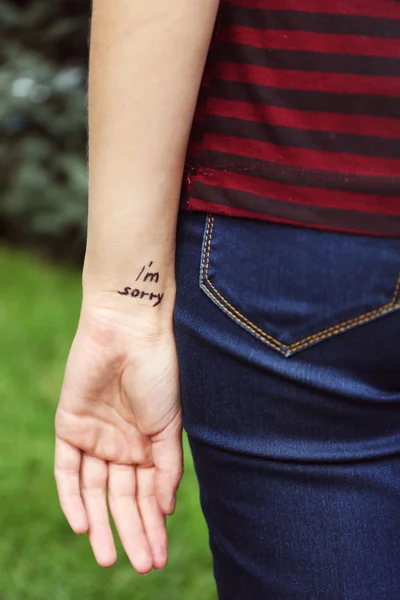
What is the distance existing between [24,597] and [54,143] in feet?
9.86

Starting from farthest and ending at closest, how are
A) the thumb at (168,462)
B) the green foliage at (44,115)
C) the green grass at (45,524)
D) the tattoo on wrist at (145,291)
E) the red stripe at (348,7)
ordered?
the green foliage at (44,115) < the green grass at (45,524) < the thumb at (168,462) < the tattoo on wrist at (145,291) < the red stripe at (348,7)

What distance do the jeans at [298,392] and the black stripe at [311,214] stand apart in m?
0.01

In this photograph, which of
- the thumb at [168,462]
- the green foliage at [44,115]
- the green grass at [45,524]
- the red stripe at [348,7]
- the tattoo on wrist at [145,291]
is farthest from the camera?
the green foliage at [44,115]

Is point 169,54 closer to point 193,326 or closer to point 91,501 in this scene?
point 193,326

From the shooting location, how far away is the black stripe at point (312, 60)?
883 mm

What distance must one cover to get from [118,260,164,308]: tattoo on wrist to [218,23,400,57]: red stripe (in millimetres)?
291

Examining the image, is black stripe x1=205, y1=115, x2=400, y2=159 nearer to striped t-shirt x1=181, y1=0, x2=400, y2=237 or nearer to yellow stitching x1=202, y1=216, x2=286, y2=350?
striped t-shirt x1=181, y1=0, x2=400, y2=237

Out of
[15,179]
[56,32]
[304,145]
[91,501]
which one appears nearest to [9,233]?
[15,179]

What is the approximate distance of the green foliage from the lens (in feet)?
15.0

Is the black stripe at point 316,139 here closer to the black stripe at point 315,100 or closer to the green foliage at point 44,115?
the black stripe at point 315,100

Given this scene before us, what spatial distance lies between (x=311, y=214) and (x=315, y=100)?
0.40 feet

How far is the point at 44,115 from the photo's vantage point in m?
4.64

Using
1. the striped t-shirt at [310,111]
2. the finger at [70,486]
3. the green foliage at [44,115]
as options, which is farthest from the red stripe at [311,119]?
the green foliage at [44,115]

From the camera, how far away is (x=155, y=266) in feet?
3.42
